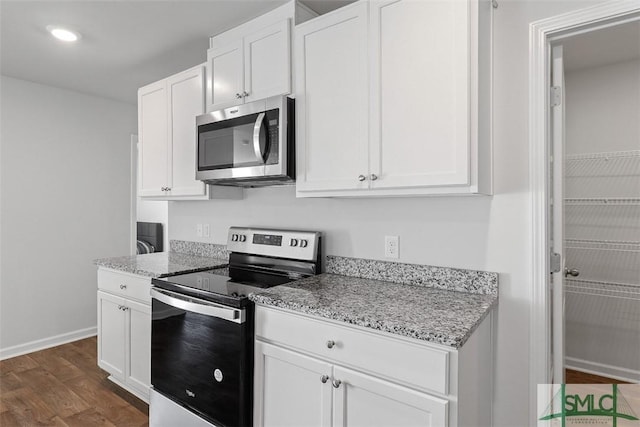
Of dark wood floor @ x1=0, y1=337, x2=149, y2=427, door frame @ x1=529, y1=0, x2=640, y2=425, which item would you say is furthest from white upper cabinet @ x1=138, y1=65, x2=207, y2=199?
door frame @ x1=529, y1=0, x2=640, y2=425

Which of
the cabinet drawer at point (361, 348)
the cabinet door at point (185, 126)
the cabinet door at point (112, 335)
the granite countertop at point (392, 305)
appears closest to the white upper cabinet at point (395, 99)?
the granite countertop at point (392, 305)

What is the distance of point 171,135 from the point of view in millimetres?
2607

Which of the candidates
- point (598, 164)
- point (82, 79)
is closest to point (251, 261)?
point (82, 79)

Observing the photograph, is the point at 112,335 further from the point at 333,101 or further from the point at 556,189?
the point at 556,189

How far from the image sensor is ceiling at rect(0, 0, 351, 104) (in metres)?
2.12

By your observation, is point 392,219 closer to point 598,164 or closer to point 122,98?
point 598,164

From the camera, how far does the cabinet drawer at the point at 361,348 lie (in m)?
1.21

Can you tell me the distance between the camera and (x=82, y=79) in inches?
130

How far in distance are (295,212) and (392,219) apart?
65cm

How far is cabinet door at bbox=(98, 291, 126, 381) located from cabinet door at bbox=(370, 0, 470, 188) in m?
1.91

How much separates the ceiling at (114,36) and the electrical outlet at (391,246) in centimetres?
133

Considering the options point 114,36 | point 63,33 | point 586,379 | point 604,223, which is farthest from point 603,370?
point 63,33

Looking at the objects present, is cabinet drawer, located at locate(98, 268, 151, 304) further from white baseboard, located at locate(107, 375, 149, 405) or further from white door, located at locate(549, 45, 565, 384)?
white door, located at locate(549, 45, 565, 384)

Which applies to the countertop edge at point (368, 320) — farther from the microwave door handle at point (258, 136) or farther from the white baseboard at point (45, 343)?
the white baseboard at point (45, 343)
